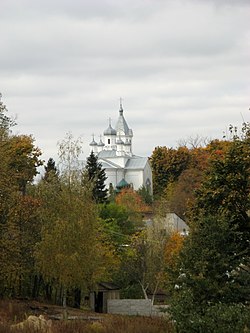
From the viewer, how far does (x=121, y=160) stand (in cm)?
15025

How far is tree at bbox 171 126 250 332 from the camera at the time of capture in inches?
872

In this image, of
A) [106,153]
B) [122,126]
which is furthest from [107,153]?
[122,126]

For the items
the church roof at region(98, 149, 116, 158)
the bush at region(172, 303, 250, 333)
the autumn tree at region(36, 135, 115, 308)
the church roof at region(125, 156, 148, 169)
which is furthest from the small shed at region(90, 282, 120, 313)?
the church roof at region(98, 149, 116, 158)

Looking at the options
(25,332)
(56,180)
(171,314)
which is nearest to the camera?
(25,332)

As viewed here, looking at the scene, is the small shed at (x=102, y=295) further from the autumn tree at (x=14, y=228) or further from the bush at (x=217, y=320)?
the bush at (x=217, y=320)

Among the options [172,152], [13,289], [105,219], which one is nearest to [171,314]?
[13,289]

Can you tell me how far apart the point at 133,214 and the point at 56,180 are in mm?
33054

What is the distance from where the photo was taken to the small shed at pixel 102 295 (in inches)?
1847

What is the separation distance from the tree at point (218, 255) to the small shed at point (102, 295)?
62.2 ft

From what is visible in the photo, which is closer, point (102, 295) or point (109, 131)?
point (102, 295)

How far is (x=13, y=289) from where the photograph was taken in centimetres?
4203

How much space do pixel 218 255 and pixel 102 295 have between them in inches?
918

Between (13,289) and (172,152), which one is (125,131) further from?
(13,289)

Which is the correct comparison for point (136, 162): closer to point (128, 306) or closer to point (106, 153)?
point (106, 153)
